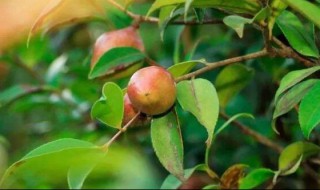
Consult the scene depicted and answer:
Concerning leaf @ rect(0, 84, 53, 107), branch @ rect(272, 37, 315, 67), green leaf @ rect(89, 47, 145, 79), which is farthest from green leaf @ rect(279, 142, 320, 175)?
leaf @ rect(0, 84, 53, 107)

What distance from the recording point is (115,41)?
0.99m

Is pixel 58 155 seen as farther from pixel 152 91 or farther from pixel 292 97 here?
pixel 292 97

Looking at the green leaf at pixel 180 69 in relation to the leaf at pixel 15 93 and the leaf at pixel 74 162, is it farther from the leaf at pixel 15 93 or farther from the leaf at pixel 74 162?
Answer: the leaf at pixel 15 93

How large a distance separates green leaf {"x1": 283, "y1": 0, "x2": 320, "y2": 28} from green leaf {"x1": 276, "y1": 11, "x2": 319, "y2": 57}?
2.6 inches

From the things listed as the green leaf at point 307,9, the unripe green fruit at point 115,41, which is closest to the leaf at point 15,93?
the unripe green fruit at point 115,41

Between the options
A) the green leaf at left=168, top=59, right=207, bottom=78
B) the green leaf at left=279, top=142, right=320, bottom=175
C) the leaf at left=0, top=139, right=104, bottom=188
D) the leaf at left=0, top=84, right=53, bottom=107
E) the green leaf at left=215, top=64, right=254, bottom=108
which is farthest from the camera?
the leaf at left=0, top=84, right=53, bottom=107

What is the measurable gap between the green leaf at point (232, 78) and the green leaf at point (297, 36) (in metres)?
0.21

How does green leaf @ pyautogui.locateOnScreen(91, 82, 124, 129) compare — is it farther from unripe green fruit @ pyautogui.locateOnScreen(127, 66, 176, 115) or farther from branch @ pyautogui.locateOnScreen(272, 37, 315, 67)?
branch @ pyautogui.locateOnScreen(272, 37, 315, 67)

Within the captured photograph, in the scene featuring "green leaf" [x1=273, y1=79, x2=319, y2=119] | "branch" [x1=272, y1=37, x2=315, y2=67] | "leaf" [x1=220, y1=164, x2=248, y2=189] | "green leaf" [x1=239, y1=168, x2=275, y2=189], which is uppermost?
"branch" [x1=272, y1=37, x2=315, y2=67]

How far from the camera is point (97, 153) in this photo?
0.75 metres

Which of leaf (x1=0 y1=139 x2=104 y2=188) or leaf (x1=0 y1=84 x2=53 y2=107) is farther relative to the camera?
leaf (x1=0 y1=84 x2=53 y2=107)

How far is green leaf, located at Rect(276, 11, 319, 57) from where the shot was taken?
0.83 metres

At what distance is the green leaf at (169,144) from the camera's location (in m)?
0.75

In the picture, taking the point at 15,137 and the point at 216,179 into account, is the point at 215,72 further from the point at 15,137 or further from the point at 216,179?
the point at 15,137
